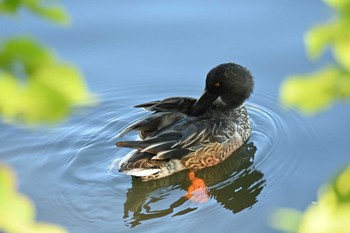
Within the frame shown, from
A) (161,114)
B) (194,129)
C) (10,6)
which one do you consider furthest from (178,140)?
(10,6)

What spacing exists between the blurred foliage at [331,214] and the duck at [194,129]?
382cm

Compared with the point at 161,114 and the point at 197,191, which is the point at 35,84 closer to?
the point at 197,191

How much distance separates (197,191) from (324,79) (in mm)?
3935

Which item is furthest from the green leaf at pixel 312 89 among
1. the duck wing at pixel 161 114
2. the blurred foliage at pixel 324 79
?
the duck wing at pixel 161 114

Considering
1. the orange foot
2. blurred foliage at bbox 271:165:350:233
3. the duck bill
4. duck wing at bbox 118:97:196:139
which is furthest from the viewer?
the duck bill

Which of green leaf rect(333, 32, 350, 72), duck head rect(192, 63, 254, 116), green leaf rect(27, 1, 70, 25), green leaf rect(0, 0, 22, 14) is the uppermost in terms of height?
duck head rect(192, 63, 254, 116)

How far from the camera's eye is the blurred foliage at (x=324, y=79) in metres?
0.84

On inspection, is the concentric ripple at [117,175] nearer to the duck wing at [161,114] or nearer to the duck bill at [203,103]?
the duck wing at [161,114]

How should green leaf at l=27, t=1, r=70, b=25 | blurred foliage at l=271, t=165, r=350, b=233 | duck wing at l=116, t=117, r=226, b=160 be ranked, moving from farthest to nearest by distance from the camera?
duck wing at l=116, t=117, r=226, b=160 → green leaf at l=27, t=1, r=70, b=25 → blurred foliage at l=271, t=165, r=350, b=233

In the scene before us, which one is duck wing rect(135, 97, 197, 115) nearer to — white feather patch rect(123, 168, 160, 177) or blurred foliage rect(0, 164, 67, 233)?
white feather patch rect(123, 168, 160, 177)

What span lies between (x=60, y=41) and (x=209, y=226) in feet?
8.36

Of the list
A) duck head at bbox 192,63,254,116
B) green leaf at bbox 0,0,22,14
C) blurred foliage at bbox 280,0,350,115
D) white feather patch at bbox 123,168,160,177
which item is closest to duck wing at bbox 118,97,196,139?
duck head at bbox 192,63,254,116

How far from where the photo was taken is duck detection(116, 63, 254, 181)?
4.80 metres

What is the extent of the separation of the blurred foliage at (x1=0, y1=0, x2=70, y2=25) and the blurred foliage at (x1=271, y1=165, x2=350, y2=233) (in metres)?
0.39
